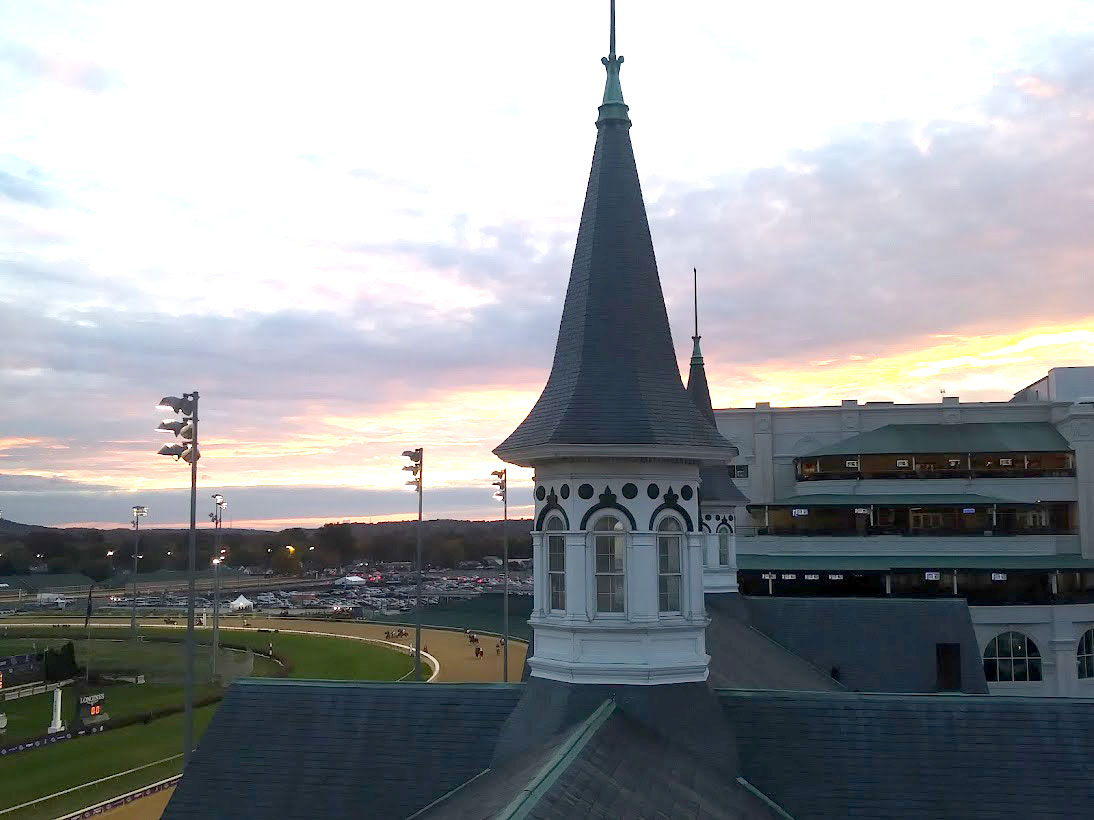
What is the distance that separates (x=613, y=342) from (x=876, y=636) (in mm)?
21047

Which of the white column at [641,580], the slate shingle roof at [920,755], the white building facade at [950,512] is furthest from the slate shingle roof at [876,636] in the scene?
the white building facade at [950,512]

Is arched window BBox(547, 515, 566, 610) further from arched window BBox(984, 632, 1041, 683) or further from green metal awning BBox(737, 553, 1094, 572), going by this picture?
arched window BBox(984, 632, 1041, 683)

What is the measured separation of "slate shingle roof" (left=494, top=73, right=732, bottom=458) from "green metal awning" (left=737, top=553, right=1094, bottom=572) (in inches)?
1716

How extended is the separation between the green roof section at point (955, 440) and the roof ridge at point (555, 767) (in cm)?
5650

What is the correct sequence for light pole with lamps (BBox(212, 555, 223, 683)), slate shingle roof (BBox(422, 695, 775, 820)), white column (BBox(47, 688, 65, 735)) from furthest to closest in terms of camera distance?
light pole with lamps (BBox(212, 555, 223, 683)) < white column (BBox(47, 688, 65, 735)) < slate shingle roof (BBox(422, 695, 775, 820))

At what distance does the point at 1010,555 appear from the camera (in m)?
57.2

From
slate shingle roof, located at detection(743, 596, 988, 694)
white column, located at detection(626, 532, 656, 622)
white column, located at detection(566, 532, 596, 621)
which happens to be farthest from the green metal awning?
white column, located at detection(566, 532, 596, 621)

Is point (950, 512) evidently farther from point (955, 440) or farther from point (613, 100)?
point (613, 100)

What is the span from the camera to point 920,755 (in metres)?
12.1

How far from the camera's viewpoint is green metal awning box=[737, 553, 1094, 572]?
2104 inches

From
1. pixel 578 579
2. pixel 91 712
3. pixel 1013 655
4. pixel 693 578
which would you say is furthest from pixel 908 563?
pixel 578 579

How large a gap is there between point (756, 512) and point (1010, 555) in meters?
17.1

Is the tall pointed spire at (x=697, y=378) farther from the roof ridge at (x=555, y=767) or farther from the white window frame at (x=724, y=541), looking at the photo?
the roof ridge at (x=555, y=767)

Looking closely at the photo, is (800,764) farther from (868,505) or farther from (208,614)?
(208,614)
